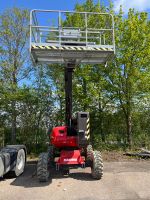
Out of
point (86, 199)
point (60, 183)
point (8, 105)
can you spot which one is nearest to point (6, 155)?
point (60, 183)

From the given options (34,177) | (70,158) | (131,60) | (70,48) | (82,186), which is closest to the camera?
(82,186)

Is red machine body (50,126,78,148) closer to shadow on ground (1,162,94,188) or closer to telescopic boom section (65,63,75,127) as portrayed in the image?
telescopic boom section (65,63,75,127)

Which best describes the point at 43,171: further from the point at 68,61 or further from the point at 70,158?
the point at 68,61

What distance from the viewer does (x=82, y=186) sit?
34.4 feet

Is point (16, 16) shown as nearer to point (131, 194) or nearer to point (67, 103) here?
point (67, 103)

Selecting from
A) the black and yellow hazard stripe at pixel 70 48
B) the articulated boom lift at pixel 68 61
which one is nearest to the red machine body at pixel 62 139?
the articulated boom lift at pixel 68 61

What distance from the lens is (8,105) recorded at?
81.3 ft

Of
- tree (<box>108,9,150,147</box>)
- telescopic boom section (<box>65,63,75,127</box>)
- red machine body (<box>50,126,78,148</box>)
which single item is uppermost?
tree (<box>108,9,150,147</box>)

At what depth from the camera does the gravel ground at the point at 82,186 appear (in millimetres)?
9305

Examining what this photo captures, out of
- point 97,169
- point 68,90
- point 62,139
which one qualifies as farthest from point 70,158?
point 68,90

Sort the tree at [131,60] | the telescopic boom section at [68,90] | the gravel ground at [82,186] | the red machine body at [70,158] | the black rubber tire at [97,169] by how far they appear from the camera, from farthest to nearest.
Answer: the tree at [131,60] < the telescopic boom section at [68,90] < the red machine body at [70,158] < the black rubber tire at [97,169] < the gravel ground at [82,186]

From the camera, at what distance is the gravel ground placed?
930 cm

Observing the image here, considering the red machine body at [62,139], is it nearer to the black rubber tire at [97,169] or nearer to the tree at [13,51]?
the black rubber tire at [97,169]

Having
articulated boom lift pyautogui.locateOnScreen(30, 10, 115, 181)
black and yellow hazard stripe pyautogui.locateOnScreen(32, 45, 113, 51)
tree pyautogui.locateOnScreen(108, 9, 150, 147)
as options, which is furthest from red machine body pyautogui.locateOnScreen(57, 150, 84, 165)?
tree pyautogui.locateOnScreen(108, 9, 150, 147)
